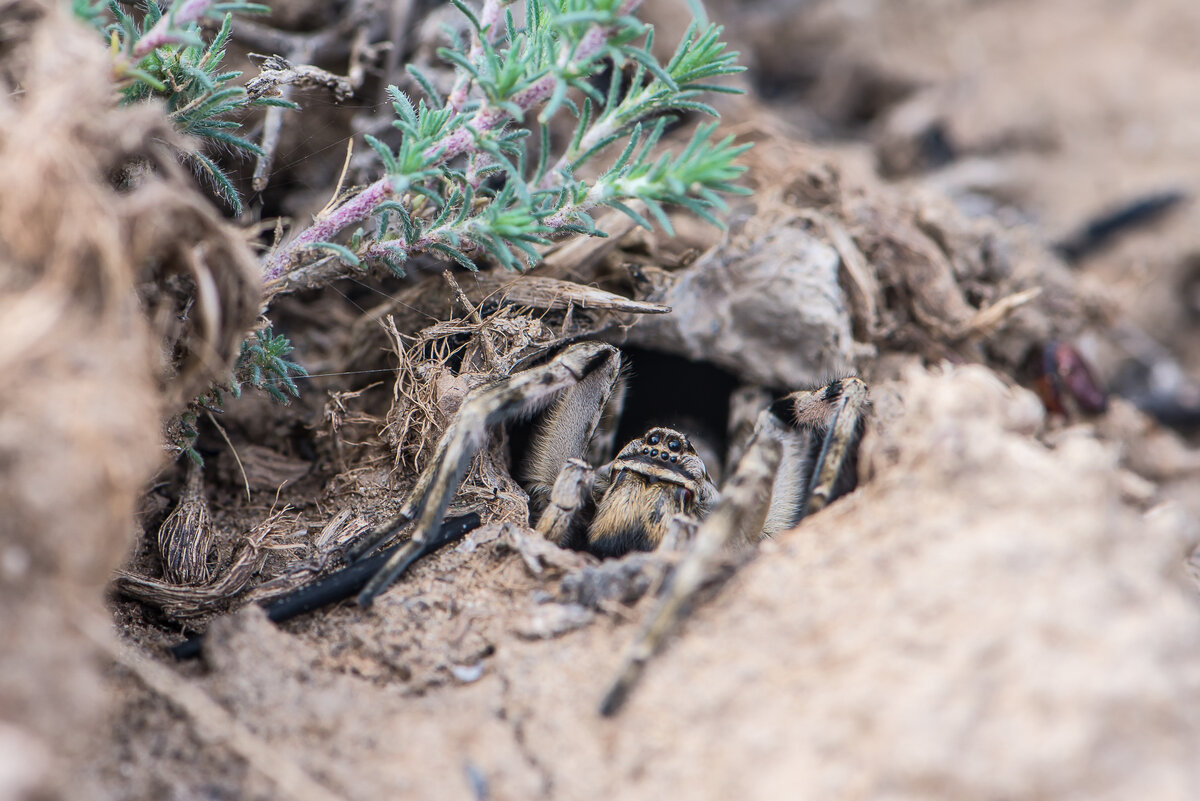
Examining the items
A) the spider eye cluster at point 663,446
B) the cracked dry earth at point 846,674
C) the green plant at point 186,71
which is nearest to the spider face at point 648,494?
the spider eye cluster at point 663,446

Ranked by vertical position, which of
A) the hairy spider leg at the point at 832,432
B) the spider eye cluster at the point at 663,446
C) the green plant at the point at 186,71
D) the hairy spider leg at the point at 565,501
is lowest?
the hairy spider leg at the point at 565,501

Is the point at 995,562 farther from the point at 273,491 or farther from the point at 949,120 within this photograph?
the point at 949,120

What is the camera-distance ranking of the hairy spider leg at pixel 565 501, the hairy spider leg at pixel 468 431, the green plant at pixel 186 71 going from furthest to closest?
the hairy spider leg at pixel 565 501 < the hairy spider leg at pixel 468 431 < the green plant at pixel 186 71

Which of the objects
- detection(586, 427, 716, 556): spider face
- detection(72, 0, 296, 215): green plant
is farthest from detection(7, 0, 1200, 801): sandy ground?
detection(72, 0, 296, 215): green plant

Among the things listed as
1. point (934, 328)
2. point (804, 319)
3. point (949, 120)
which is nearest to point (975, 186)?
point (949, 120)

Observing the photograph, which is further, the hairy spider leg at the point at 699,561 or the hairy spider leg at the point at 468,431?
the hairy spider leg at the point at 468,431

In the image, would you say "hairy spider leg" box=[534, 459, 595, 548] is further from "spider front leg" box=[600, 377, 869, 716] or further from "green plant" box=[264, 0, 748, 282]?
"green plant" box=[264, 0, 748, 282]

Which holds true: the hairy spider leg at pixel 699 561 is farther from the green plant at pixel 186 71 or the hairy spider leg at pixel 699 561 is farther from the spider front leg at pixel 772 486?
the green plant at pixel 186 71
